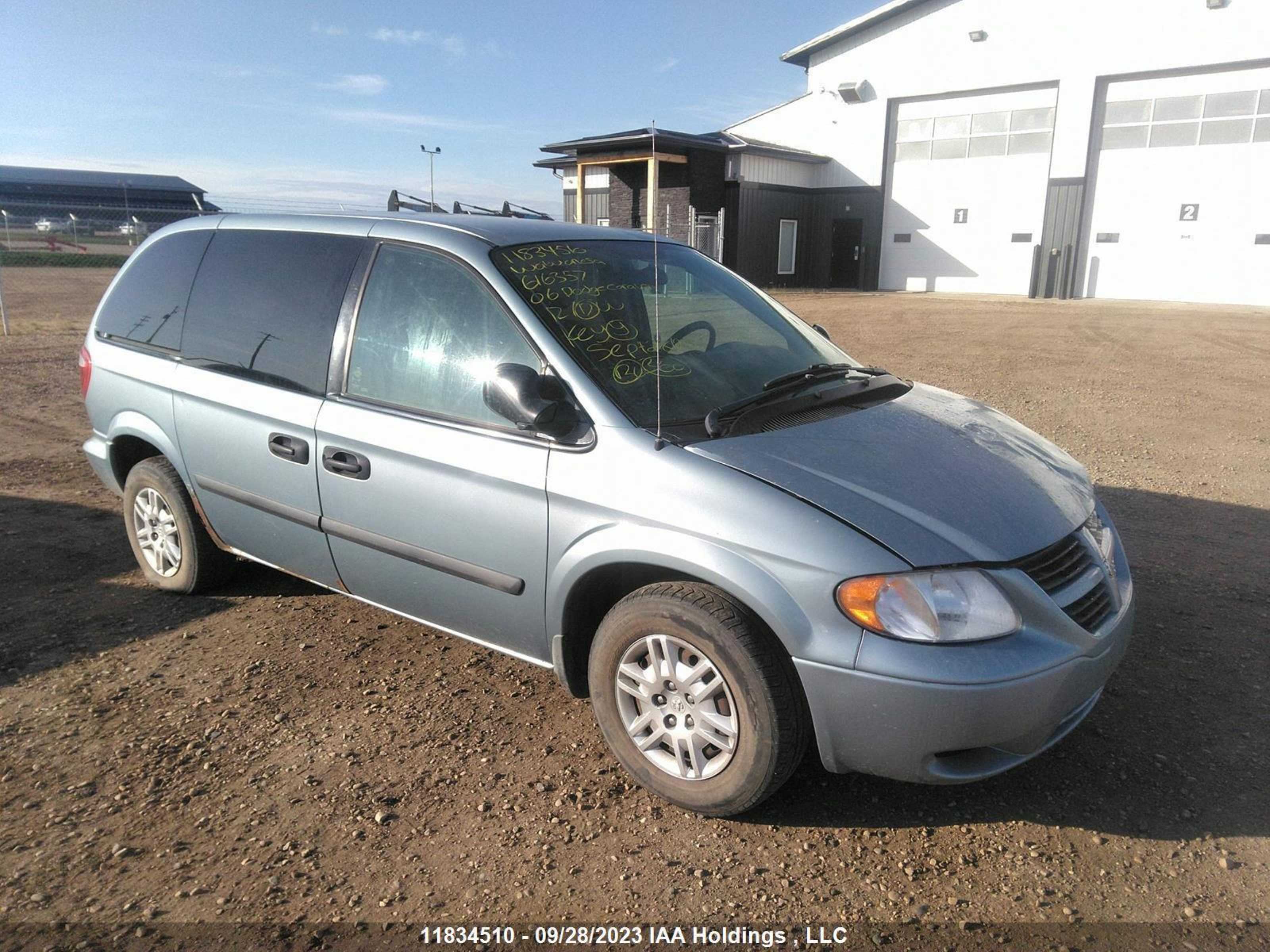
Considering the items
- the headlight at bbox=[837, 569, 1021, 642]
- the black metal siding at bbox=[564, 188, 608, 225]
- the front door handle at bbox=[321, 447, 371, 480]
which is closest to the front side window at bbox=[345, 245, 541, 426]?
the front door handle at bbox=[321, 447, 371, 480]

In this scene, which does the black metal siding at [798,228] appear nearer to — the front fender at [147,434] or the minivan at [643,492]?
the front fender at [147,434]

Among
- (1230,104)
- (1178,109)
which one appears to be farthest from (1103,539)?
(1178,109)

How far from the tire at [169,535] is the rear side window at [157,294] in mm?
637

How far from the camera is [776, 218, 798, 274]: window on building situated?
30594mm

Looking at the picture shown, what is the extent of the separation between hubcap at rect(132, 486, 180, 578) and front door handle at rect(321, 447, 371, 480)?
137 cm

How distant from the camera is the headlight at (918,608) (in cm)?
246

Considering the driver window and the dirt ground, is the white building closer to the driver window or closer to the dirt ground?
the dirt ground

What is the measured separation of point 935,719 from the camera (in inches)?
96.2

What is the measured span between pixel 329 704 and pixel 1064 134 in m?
27.9

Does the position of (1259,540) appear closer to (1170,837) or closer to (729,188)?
(1170,837)

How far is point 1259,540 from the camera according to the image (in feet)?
17.3

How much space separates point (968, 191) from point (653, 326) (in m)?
28.0

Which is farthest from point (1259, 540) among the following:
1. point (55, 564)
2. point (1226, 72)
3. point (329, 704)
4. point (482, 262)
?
point (1226, 72)

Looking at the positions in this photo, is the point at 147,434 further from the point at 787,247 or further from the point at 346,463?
the point at 787,247
